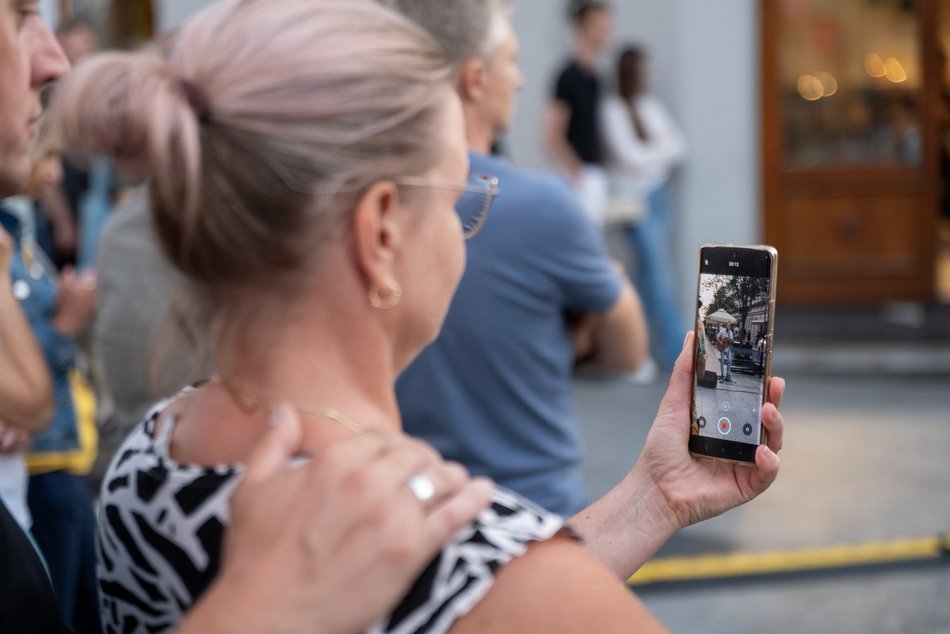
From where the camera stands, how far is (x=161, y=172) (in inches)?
55.0

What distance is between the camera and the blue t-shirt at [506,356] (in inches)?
111

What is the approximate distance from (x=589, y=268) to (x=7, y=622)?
1.71 meters

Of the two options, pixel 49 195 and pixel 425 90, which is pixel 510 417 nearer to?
pixel 425 90

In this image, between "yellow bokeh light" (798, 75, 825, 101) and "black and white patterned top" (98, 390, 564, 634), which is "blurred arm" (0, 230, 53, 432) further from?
"yellow bokeh light" (798, 75, 825, 101)

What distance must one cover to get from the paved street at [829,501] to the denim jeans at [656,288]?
1.04 ft

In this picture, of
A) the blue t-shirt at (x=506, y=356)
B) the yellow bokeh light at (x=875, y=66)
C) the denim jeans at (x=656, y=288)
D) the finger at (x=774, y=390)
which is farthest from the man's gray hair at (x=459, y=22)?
the yellow bokeh light at (x=875, y=66)

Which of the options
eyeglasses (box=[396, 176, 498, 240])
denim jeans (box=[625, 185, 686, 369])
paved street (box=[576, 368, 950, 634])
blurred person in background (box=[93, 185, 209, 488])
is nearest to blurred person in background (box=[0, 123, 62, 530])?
blurred person in background (box=[93, 185, 209, 488])

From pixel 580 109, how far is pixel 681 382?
736 cm

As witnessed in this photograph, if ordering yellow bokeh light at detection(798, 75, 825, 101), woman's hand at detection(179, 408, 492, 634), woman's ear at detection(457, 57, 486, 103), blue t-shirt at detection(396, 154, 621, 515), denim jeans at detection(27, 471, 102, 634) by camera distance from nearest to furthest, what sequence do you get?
woman's hand at detection(179, 408, 492, 634), blue t-shirt at detection(396, 154, 621, 515), woman's ear at detection(457, 57, 486, 103), denim jeans at detection(27, 471, 102, 634), yellow bokeh light at detection(798, 75, 825, 101)

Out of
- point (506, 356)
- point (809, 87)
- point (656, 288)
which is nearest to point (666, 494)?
point (506, 356)

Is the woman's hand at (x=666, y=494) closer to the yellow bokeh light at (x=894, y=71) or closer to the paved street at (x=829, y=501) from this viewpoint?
the paved street at (x=829, y=501)

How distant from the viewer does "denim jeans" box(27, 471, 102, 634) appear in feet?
10.4

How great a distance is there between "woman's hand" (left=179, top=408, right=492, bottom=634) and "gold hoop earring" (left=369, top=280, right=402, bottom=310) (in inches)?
10.8

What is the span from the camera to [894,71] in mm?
10469
